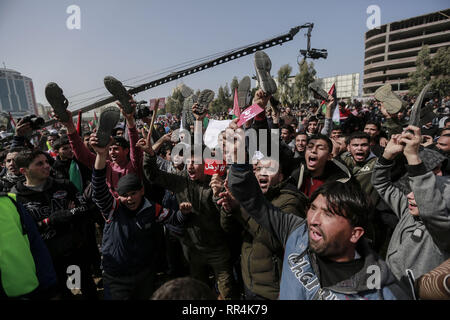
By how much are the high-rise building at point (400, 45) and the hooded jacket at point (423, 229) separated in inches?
2554

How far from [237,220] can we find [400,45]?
75.8 metres

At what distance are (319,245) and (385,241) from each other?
8.55ft

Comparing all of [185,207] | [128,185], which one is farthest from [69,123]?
[185,207]

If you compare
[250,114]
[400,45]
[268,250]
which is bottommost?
[268,250]

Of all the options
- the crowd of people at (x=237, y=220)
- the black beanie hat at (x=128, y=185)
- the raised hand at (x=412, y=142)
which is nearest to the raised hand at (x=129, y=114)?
the crowd of people at (x=237, y=220)

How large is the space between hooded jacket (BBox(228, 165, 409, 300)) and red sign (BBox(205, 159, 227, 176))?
96cm

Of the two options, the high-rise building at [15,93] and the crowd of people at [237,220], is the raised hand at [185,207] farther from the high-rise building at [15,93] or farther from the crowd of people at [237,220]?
the high-rise building at [15,93]

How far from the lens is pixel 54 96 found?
9.46ft

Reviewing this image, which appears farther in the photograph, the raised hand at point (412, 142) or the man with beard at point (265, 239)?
the man with beard at point (265, 239)

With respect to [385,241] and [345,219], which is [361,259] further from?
[385,241]

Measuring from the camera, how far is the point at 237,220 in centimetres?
246

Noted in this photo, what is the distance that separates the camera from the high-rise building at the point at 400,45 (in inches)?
2050

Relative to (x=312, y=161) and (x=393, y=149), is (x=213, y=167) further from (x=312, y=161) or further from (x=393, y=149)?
(x=393, y=149)
